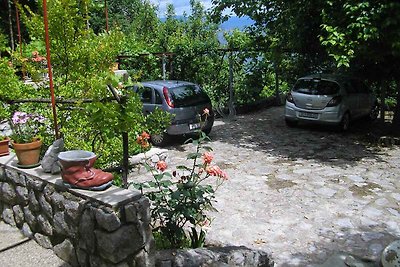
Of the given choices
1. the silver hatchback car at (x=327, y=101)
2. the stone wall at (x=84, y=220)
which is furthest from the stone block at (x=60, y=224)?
the silver hatchback car at (x=327, y=101)

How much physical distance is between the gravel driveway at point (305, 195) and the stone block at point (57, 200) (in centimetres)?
199

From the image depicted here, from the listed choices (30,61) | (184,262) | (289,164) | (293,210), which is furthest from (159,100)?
(184,262)

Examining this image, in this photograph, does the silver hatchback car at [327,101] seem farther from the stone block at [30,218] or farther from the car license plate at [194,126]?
the stone block at [30,218]

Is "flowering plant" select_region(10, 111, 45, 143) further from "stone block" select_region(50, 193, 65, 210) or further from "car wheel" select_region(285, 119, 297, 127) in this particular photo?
"car wheel" select_region(285, 119, 297, 127)

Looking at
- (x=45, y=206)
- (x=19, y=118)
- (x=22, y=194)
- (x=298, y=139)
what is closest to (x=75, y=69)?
(x=19, y=118)

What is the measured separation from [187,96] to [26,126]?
5.15 meters

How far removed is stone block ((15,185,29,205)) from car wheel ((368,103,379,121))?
11.4 metres

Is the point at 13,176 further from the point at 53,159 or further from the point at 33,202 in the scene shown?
the point at 53,159

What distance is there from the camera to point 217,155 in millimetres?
9016

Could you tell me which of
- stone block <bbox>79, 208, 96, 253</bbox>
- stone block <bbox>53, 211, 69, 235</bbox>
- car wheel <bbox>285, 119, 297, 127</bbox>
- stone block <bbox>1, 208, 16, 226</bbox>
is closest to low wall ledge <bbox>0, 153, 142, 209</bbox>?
stone block <bbox>79, 208, 96, 253</bbox>

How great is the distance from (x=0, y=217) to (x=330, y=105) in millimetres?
8651

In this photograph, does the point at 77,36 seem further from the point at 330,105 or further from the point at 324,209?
the point at 330,105

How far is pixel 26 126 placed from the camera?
4.96 m

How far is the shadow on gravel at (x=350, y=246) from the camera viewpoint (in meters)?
4.47
